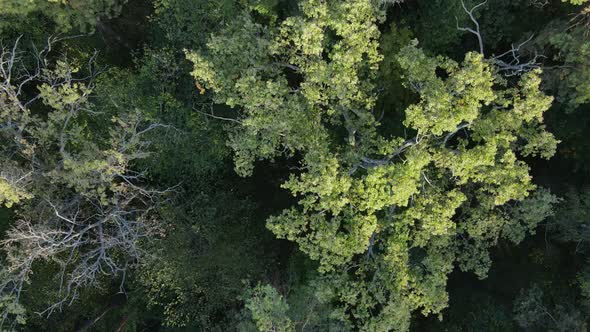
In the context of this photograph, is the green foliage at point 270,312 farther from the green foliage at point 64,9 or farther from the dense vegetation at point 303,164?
the green foliage at point 64,9

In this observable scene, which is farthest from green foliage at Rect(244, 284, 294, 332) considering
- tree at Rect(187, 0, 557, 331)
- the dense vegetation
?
tree at Rect(187, 0, 557, 331)

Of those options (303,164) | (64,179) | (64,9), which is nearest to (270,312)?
(303,164)

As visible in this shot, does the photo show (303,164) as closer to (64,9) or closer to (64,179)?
(64,179)

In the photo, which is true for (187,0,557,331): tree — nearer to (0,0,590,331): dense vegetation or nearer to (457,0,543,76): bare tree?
(0,0,590,331): dense vegetation

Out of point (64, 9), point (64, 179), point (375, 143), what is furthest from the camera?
point (64, 9)

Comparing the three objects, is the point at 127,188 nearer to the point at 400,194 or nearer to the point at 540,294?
the point at 400,194

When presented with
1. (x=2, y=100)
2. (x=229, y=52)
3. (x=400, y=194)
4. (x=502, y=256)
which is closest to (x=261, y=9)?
(x=229, y=52)
